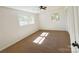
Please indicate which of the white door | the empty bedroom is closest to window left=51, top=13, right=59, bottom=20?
the empty bedroom

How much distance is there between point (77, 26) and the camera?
1016mm

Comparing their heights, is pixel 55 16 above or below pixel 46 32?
above

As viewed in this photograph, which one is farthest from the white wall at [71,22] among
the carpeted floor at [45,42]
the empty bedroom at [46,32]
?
the carpeted floor at [45,42]

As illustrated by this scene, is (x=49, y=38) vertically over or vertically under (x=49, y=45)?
over

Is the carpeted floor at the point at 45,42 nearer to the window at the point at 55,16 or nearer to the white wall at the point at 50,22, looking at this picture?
the white wall at the point at 50,22

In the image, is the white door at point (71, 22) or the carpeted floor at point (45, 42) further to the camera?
the carpeted floor at point (45, 42)

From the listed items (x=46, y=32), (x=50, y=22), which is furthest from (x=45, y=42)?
(x=50, y=22)

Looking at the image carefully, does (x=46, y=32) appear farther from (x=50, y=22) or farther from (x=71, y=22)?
(x=71, y=22)

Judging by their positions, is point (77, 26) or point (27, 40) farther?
point (27, 40)

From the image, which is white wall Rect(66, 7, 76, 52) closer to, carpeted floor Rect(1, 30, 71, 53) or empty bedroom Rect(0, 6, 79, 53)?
empty bedroom Rect(0, 6, 79, 53)
